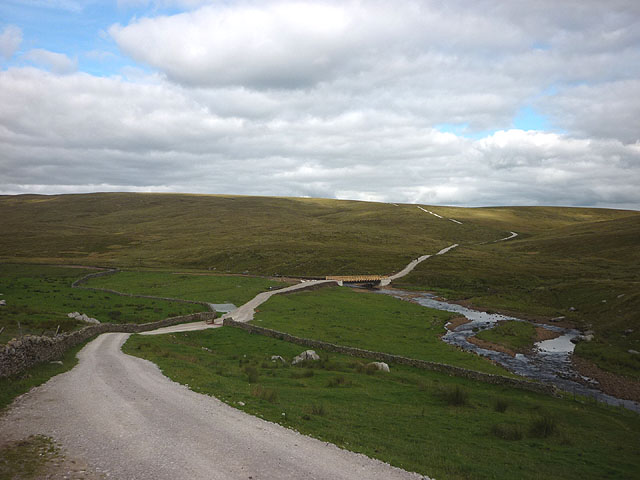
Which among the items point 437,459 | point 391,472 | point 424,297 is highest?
point 391,472

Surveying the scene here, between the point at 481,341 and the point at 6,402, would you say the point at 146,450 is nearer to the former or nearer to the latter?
Result: the point at 6,402

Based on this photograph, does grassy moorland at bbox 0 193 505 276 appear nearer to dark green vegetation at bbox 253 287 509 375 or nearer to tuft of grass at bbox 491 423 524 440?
dark green vegetation at bbox 253 287 509 375

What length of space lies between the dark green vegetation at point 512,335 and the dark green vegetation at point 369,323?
18.4 ft

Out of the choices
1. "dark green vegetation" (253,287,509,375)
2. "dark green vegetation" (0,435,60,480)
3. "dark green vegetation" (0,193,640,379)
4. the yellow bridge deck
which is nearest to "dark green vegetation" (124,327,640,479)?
"dark green vegetation" (253,287,509,375)

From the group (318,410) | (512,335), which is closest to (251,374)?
(318,410)

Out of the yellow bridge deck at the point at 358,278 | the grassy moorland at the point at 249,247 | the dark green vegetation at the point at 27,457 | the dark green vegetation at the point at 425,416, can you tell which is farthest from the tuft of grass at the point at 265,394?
the grassy moorland at the point at 249,247

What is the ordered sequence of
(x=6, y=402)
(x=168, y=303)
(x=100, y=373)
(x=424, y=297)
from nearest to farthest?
1. (x=6, y=402)
2. (x=100, y=373)
3. (x=168, y=303)
4. (x=424, y=297)

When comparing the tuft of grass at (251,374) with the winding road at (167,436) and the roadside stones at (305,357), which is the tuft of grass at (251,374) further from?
the winding road at (167,436)

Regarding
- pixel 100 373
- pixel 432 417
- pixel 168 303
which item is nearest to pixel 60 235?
pixel 168 303

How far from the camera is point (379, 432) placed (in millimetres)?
19484

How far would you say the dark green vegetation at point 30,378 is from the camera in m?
19.3

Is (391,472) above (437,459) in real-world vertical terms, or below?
above

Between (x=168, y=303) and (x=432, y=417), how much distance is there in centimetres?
4753

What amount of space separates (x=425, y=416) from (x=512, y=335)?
31.9m
